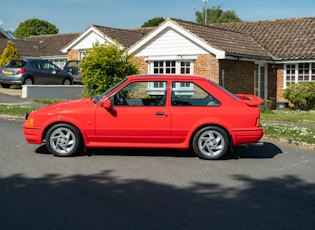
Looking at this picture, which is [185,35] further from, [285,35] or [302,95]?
[285,35]

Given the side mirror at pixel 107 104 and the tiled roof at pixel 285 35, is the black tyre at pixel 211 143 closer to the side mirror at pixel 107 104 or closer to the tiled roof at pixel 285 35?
the side mirror at pixel 107 104

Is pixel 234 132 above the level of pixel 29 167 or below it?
above

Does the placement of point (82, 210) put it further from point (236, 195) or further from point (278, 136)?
point (278, 136)

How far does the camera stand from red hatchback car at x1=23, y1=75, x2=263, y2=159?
323 inches

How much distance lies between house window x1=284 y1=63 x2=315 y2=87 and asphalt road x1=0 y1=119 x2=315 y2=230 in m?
15.0

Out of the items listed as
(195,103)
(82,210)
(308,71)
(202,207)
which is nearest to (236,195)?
(202,207)

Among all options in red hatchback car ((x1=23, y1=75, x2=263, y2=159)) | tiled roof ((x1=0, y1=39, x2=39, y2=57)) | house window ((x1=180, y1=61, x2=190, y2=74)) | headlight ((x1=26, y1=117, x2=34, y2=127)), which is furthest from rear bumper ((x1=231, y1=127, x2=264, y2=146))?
tiled roof ((x1=0, y1=39, x2=39, y2=57))

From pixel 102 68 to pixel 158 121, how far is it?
9.91 metres

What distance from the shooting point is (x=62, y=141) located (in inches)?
331

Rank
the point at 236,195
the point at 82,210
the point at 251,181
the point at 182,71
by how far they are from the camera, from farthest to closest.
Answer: the point at 182,71 < the point at 251,181 < the point at 236,195 < the point at 82,210

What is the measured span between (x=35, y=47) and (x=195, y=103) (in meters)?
39.2

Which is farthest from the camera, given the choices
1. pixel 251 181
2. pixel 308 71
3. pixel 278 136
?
pixel 308 71

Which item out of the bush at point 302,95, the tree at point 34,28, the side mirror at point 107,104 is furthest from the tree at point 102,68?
the tree at point 34,28

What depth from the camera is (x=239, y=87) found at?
21.2 meters
